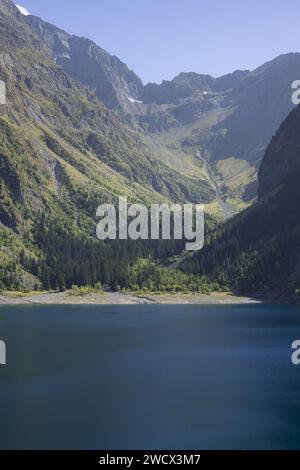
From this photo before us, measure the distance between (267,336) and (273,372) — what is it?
164 feet

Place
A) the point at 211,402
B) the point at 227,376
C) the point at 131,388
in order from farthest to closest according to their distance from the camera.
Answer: the point at 227,376 → the point at 131,388 → the point at 211,402

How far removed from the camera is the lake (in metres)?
79.6

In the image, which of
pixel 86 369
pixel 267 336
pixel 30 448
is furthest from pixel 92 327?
pixel 30 448

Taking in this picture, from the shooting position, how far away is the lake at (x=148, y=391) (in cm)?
7962

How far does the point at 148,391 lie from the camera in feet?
343

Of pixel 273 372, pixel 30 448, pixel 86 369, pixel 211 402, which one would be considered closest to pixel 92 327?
pixel 86 369

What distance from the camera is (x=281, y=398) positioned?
3967 inches

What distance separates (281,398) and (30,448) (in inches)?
1753
